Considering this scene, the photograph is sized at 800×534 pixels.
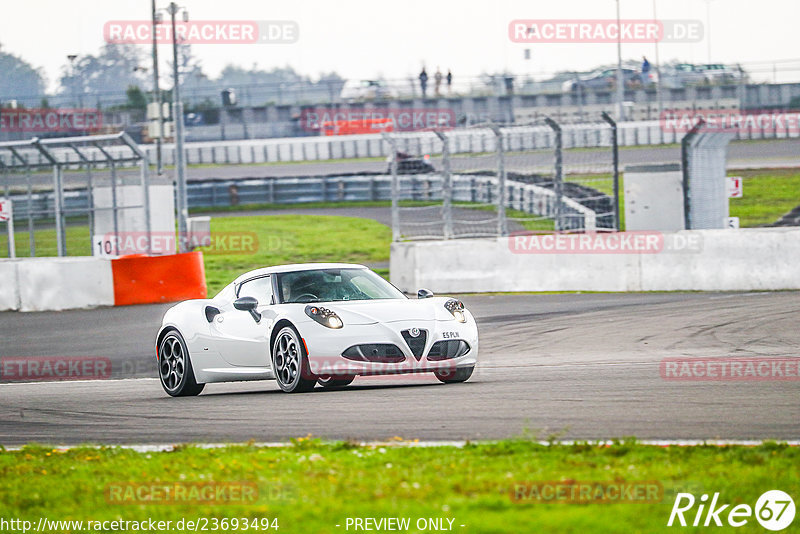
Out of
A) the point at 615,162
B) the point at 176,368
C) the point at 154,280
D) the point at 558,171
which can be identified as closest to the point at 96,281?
the point at 154,280

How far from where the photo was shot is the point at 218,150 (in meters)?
51.7

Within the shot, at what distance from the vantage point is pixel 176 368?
1127cm

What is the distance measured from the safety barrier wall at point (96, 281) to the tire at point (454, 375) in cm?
1082

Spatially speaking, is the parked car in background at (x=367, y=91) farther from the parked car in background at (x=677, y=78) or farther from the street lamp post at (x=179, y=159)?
the street lamp post at (x=179, y=159)

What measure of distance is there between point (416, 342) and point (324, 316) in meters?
0.78

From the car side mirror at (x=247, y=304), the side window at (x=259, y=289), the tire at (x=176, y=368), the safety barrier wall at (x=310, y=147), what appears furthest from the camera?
the safety barrier wall at (x=310, y=147)

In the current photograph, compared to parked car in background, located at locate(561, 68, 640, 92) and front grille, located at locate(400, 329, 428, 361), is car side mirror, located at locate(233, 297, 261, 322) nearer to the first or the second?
front grille, located at locate(400, 329, 428, 361)

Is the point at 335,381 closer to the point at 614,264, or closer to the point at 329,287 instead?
the point at 329,287

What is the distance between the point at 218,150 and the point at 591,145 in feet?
103

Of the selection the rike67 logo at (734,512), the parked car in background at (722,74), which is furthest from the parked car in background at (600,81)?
the rike67 logo at (734,512)

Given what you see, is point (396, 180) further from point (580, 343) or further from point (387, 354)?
point (387, 354)

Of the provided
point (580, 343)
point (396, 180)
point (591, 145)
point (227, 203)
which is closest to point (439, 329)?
point (580, 343)

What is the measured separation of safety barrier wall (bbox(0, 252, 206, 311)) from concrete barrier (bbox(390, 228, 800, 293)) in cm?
360

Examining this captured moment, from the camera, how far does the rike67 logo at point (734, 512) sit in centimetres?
489
